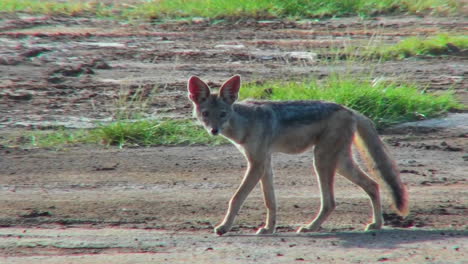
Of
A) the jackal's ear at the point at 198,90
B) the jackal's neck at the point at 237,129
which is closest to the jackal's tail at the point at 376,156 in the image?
the jackal's neck at the point at 237,129

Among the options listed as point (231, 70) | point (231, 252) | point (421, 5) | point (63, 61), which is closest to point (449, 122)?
point (231, 70)

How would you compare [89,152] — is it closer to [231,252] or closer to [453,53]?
[231,252]

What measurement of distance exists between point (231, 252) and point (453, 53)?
9575mm

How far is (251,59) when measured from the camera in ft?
47.9

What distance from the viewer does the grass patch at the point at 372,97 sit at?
10.8m

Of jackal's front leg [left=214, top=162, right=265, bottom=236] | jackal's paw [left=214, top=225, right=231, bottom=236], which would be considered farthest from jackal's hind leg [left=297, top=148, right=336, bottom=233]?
jackal's paw [left=214, top=225, right=231, bottom=236]

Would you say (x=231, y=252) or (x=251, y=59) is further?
(x=251, y=59)

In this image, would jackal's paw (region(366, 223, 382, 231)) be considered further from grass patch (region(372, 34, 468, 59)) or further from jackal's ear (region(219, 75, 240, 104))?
grass patch (region(372, 34, 468, 59))

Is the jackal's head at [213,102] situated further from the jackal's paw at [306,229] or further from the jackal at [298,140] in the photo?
the jackal's paw at [306,229]

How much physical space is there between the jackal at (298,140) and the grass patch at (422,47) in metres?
7.28

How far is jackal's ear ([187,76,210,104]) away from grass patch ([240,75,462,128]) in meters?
3.49

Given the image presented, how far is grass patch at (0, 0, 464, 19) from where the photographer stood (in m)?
18.2

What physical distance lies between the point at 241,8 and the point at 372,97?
302 inches

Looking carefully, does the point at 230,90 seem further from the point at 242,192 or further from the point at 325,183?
the point at 325,183
